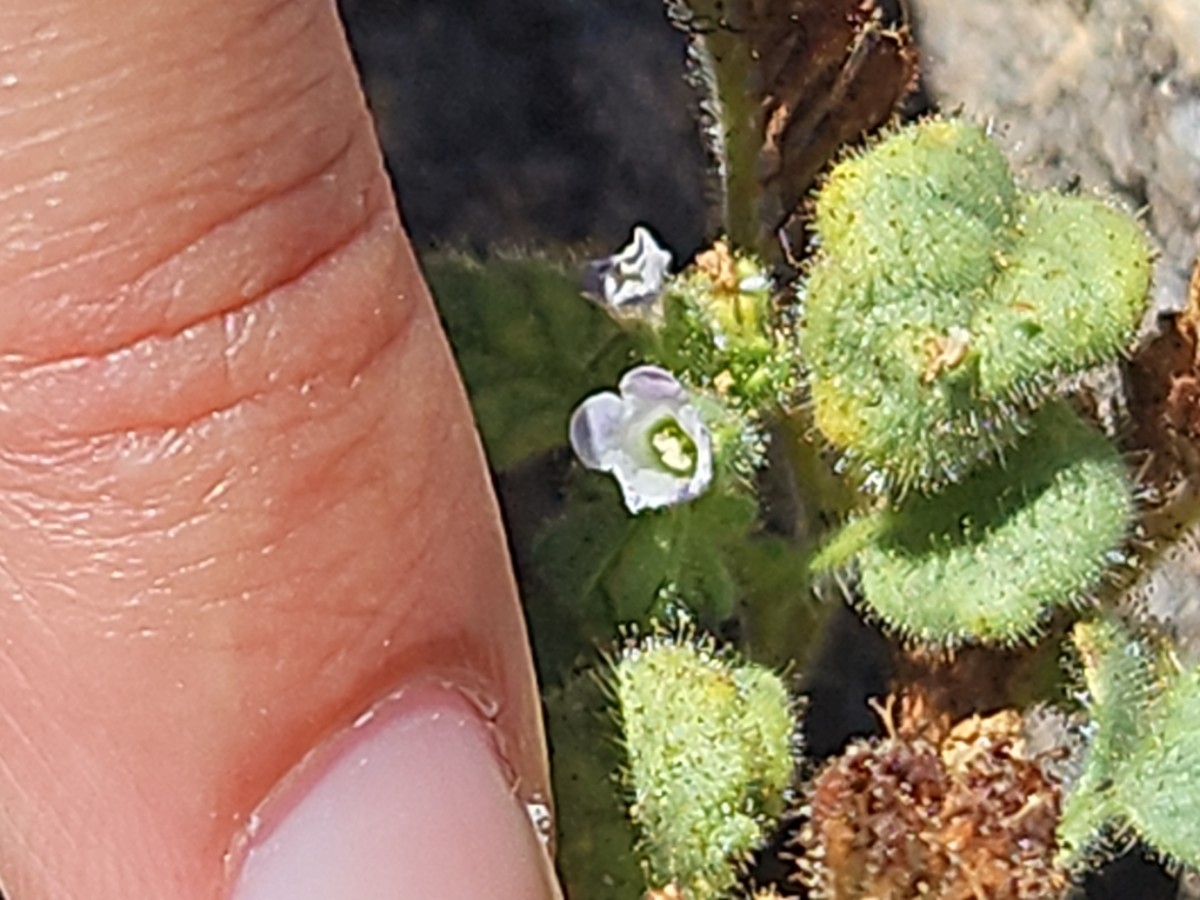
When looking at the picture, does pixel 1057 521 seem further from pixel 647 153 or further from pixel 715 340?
pixel 647 153

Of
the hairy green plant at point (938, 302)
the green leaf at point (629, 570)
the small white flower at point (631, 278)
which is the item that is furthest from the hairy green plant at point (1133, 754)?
the small white flower at point (631, 278)

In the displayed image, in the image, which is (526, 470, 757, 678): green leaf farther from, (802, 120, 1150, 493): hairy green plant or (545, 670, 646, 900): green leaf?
(802, 120, 1150, 493): hairy green plant


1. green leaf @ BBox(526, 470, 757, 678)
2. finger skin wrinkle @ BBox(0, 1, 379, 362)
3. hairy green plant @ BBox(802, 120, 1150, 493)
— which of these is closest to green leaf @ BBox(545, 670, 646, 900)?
green leaf @ BBox(526, 470, 757, 678)

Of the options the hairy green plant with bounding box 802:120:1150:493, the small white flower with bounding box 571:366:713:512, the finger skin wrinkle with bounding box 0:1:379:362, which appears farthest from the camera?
the small white flower with bounding box 571:366:713:512

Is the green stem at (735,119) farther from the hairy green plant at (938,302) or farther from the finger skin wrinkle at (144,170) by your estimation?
the finger skin wrinkle at (144,170)

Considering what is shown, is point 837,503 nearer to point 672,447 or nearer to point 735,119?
point 672,447

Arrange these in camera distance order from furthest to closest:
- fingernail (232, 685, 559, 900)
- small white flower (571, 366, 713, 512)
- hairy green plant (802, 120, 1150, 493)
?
small white flower (571, 366, 713, 512) → hairy green plant (802, 120, 1150, 493) → fingernail (232, 685, 559, 900)

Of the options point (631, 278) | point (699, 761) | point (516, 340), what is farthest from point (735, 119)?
point (699, 761)
